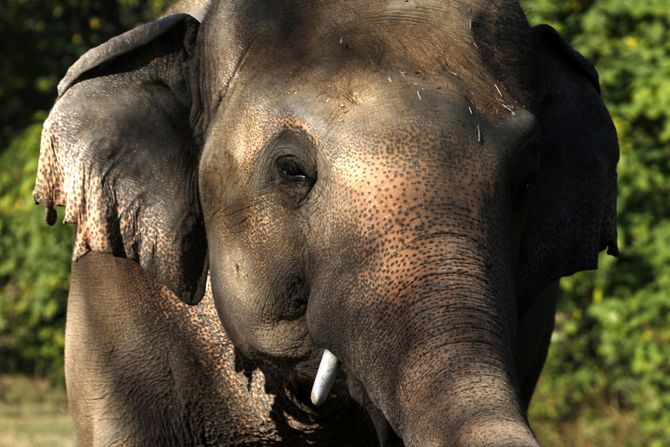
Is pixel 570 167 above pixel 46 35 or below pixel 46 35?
above

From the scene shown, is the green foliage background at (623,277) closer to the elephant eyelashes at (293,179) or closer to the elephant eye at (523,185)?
the elephant eye at (523,185)

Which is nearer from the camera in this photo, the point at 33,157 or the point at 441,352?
the point at 441,352

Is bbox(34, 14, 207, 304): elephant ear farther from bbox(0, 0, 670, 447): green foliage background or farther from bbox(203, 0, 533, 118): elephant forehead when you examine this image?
bbox(0, 0, 670, 447): green foliage background

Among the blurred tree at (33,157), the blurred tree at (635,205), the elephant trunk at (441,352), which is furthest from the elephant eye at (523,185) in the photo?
the blurred tree at (33,157)

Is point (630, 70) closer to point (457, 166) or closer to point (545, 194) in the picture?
point (545, 194)

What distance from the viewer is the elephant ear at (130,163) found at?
3844 mm

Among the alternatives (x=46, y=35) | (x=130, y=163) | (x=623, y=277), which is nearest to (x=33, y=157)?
(x=46, y=35)

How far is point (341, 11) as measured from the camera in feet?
11.9

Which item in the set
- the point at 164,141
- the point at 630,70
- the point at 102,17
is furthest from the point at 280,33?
the point at 102,17

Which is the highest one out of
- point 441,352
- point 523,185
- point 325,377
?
point 441,352

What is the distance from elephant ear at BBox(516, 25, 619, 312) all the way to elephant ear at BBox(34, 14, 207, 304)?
0.91 m

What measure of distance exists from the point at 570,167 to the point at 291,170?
1.02 m

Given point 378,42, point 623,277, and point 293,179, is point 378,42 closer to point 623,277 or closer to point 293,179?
point 293,179

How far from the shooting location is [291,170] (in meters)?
3.46
